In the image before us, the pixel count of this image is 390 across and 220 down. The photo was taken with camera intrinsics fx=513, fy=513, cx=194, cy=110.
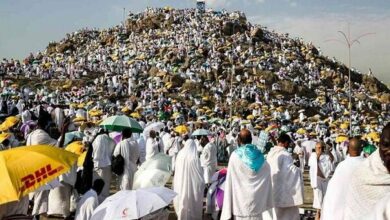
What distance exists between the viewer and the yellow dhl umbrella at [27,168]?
4.18 metres

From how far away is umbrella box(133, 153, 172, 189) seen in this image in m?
7.42

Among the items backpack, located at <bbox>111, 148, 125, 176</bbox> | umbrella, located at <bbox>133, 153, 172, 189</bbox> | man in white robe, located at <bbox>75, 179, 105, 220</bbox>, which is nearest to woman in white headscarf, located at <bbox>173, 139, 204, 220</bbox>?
umbrella, located at <bbox>133, 153, 172, 189</bbox>

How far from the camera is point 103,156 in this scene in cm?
943

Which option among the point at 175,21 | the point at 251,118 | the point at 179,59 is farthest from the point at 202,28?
the point at 251,118

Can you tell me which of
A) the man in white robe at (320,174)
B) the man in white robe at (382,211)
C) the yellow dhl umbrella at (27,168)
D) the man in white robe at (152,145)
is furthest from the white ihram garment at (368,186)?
the man in white robe at (152,145)

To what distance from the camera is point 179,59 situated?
181 ft

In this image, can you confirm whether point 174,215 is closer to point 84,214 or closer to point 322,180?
point 322,180

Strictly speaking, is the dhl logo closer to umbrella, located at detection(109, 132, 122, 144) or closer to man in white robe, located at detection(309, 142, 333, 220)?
man in white robe, located at detection(309, 142, 333, 220)

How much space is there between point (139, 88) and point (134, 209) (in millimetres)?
42303

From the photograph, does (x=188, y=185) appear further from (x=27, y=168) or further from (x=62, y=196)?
(x=27, y=168)

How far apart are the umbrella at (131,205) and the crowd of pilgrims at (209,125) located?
10.8 inches

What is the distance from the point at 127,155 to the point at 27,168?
480cm

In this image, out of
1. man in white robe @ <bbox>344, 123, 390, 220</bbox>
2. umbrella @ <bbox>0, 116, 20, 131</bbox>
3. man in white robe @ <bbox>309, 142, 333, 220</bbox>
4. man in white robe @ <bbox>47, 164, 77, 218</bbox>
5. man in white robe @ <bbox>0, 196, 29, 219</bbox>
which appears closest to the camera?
man in white robe @ <bbox>344, 123, 390, 220</bbox>

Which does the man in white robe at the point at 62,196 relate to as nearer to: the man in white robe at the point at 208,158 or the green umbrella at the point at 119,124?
the green umbrella at the point at 119,124
